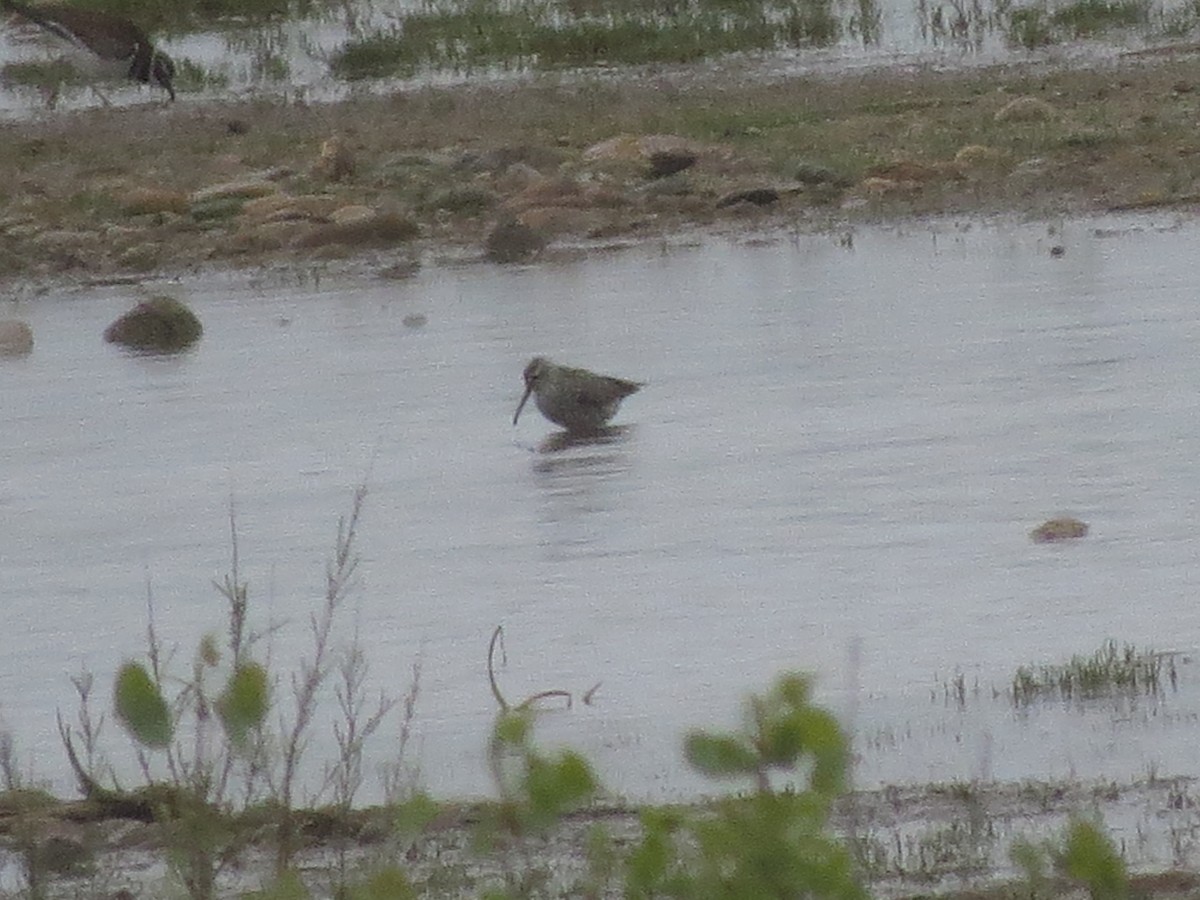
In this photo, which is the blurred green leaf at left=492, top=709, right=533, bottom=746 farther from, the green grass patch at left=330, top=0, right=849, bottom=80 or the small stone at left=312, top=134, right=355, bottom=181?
the green grass patch at left=330, top=0, right=849, bottom=80

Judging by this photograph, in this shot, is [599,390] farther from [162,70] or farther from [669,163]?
[162,70]

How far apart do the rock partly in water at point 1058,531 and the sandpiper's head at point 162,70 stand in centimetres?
1487

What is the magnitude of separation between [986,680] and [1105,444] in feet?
10.3

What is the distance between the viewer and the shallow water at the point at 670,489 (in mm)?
7645

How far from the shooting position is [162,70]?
75.9 feet

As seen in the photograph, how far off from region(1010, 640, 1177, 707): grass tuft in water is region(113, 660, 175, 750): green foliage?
335 cm

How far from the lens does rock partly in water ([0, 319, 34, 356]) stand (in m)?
14.6

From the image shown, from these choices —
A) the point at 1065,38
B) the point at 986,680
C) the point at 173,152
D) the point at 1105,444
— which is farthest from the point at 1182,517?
the point at 1065,38

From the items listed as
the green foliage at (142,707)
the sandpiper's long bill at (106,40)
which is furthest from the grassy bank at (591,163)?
the green foliage at (142,707)

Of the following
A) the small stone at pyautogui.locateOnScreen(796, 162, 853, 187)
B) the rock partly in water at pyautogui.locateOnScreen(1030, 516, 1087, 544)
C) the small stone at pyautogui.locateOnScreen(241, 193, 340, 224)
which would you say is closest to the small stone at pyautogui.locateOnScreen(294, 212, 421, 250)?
the small stone at pyautogui.locateOnScreen(241, 193, 340, 224)

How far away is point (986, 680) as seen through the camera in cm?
750

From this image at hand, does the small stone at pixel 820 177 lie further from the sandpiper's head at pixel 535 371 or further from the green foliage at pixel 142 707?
the green foliage at pixel 142 707

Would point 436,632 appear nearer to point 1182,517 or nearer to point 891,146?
point 1182,517

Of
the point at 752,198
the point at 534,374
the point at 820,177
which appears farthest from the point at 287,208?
the point at 534,374
